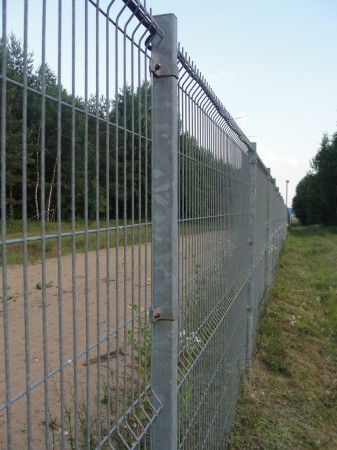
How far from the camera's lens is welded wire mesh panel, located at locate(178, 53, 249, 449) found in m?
2.37

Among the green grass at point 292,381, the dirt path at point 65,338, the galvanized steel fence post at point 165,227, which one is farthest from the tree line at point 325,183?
the galvanized steel fence post at point 165,227

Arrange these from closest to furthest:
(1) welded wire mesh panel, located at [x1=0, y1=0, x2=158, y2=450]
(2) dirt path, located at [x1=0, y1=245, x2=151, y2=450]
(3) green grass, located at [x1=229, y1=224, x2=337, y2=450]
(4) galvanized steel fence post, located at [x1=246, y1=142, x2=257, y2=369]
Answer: (1) welded wire mesh panel, located at [x1=0, y1=0, x2=158, y2=450], (2) dirt path, located at [x1=0, y1=245, x2=151, y2=450], (3) green grass, located at [x1=229, y1=224, x2=337, y2=450], (4) galvanized steel fence post, located at [x1=246, y1=142, x2=257, y2=369]

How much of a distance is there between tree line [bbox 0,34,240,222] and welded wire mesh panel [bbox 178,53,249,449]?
0.23 m

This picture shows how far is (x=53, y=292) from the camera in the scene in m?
9.18

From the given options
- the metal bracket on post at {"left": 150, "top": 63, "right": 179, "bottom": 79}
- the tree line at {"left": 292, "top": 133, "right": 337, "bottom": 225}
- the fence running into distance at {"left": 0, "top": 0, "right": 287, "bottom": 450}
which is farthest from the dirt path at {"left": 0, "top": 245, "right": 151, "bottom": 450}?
the tree line at {"left": 292, "top": 133, "right": 337, "bottom": 225}

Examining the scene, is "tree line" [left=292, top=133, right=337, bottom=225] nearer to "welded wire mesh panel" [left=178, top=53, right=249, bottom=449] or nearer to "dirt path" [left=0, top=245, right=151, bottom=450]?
"dirt path" [left=0, top=245, right=151, bottom=450]

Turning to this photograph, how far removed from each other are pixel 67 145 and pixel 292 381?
449 centimetres

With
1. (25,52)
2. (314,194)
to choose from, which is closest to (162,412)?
(25,52)

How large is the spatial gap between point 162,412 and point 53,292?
24.7ft

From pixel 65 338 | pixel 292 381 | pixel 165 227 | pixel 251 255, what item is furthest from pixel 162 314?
pixel 65 338

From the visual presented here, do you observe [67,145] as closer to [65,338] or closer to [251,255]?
[251,255]

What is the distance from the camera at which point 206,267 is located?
2.92m

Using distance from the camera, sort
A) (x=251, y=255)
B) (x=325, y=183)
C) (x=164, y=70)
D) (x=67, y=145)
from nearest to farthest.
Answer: (x=67, y=145), (x=164, y=70), (x=251, y=255), (x=325, y=183)

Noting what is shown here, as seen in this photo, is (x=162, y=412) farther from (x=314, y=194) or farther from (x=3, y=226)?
(x=314, y=194)
